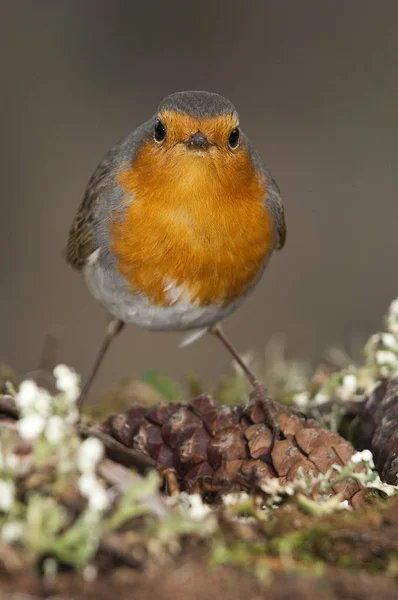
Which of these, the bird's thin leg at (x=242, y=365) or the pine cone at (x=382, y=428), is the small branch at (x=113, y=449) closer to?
the pine cone at (x=382, y=428)

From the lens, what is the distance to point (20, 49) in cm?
779

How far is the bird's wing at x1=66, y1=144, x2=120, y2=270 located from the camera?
3570 millimetres

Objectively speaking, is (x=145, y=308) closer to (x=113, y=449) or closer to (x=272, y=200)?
(x=272, y=200)

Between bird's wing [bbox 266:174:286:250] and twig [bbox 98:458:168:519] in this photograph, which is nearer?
twig [bbox 98:458:168:519]

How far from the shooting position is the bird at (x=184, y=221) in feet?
10.0

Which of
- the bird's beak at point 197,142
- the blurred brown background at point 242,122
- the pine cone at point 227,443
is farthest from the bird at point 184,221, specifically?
the blurred brown background at point 242,122

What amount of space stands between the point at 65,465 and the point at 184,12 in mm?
7071

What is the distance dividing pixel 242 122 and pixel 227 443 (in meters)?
5.71

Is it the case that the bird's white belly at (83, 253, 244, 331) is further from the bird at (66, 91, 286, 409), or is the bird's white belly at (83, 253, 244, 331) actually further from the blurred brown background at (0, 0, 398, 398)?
the blurred brown background at (0, 0, 398, 398)

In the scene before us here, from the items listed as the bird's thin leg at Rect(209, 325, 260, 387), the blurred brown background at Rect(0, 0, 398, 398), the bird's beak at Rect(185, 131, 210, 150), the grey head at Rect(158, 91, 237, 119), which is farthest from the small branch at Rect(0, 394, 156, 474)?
the blurred brown background at Rect(0, 0, 398, 398)

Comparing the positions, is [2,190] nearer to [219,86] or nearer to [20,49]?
[20,49]

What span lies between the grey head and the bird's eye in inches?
2.9

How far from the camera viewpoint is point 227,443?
7.38 feet

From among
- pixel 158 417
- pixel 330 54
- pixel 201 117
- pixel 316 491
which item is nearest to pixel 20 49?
pixel 330 54
